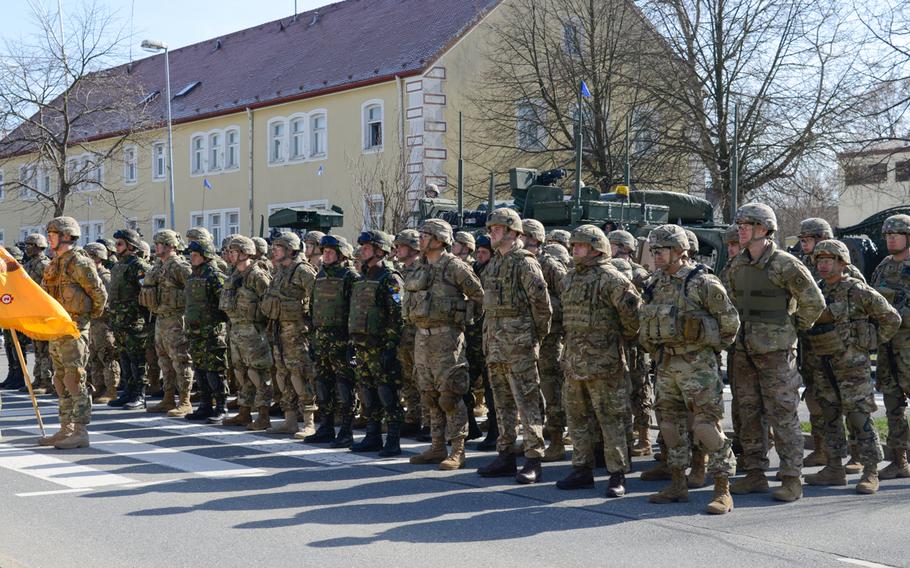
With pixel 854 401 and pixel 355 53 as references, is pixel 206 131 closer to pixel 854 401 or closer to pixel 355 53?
pixel 355 53

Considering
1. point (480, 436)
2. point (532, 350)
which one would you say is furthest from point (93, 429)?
point (532, 350)

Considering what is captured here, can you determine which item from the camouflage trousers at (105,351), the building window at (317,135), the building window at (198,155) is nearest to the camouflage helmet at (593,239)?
the camouflage trousers at (105,351)

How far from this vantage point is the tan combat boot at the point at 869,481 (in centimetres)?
830

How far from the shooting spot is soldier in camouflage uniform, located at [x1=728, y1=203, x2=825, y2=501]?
808 cm

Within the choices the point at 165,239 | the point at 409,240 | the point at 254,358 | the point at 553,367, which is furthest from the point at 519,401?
the point at 165,239

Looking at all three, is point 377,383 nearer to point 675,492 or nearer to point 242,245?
point 242,245

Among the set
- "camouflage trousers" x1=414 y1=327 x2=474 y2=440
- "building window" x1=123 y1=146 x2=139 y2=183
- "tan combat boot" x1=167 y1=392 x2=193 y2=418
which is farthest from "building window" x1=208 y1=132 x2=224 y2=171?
"camouflage trousers" x1=414 y1=327 x2=474 y2=440

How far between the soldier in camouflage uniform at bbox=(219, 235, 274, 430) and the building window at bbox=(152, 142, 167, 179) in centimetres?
3121

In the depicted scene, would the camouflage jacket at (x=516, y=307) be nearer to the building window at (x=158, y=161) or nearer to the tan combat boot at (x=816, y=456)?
the tan combat boot at (x=816, y=456)

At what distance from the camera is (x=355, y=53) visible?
3459 centimetres

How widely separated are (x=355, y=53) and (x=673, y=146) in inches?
450

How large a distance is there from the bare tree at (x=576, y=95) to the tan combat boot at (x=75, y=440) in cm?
2010

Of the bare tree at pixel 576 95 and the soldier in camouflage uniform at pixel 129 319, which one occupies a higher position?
the bare tree at pixel 576 95

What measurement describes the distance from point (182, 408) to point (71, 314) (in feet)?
7.21
